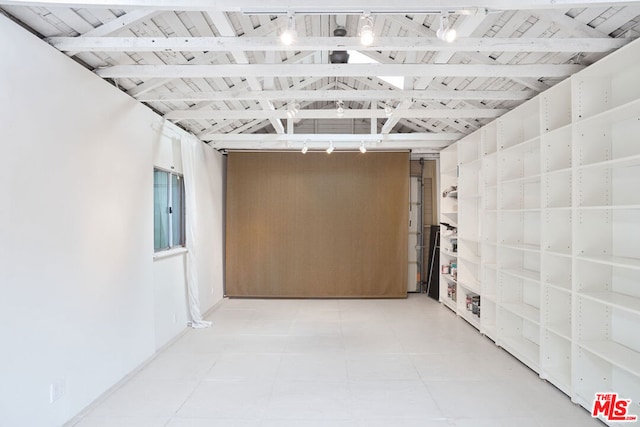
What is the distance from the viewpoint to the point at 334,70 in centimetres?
321

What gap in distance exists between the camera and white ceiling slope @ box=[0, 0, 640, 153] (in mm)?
2205

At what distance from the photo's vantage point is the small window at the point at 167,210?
4734mm

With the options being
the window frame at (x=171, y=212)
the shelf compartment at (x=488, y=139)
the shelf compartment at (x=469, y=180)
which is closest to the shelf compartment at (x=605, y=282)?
the shelf compartment at (x=488, y=139)

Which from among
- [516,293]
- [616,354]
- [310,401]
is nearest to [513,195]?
[516,293]

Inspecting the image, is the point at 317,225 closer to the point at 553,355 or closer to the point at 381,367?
the point at 381,367

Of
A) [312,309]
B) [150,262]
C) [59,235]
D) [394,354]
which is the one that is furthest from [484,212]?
[59,235]

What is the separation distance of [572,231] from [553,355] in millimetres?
1255

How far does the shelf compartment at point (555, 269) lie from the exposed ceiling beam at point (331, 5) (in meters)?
2.26

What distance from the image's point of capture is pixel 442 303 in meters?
6.92

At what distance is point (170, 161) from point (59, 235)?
2.47 metres

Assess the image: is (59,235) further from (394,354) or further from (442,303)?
(442,303)

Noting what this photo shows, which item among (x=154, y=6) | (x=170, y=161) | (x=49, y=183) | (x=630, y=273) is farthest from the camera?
(x=170, y=161)

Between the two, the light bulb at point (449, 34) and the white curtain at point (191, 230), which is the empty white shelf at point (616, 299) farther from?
the white curtain at point (191, 230)

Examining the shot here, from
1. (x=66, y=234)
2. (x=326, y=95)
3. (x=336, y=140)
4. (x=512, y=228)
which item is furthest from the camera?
(x=336, y=140)
